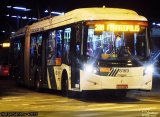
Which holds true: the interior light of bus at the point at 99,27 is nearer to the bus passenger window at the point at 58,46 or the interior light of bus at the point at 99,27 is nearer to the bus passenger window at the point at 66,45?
the bus passenger window at the point at 66,45

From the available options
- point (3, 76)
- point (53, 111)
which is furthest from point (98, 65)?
point (3, 76)

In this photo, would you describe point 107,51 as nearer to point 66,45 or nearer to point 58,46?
point 66,45

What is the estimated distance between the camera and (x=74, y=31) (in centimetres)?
2134

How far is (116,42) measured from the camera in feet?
66.6

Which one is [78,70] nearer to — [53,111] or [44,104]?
[44,104]

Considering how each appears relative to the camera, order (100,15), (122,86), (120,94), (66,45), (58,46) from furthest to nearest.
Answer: (58,46) < (120,94) < (66,45) < (100,15) < (122,86)

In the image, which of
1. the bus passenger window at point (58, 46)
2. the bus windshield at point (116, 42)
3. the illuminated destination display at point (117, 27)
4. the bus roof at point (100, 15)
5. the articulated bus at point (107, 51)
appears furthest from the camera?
the bus passenger window at point (58, 46)

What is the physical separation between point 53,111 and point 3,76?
3148cm

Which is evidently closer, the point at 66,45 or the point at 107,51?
the point at 107,51

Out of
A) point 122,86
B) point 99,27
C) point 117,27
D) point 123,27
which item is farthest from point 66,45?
point 122,86

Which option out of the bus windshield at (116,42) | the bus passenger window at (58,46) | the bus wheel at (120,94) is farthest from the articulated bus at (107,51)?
the bus wheel at (120,94)

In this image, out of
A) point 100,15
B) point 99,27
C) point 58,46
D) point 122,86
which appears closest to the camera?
point 122,86

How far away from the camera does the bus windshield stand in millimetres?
20141

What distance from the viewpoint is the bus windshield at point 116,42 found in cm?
2014
